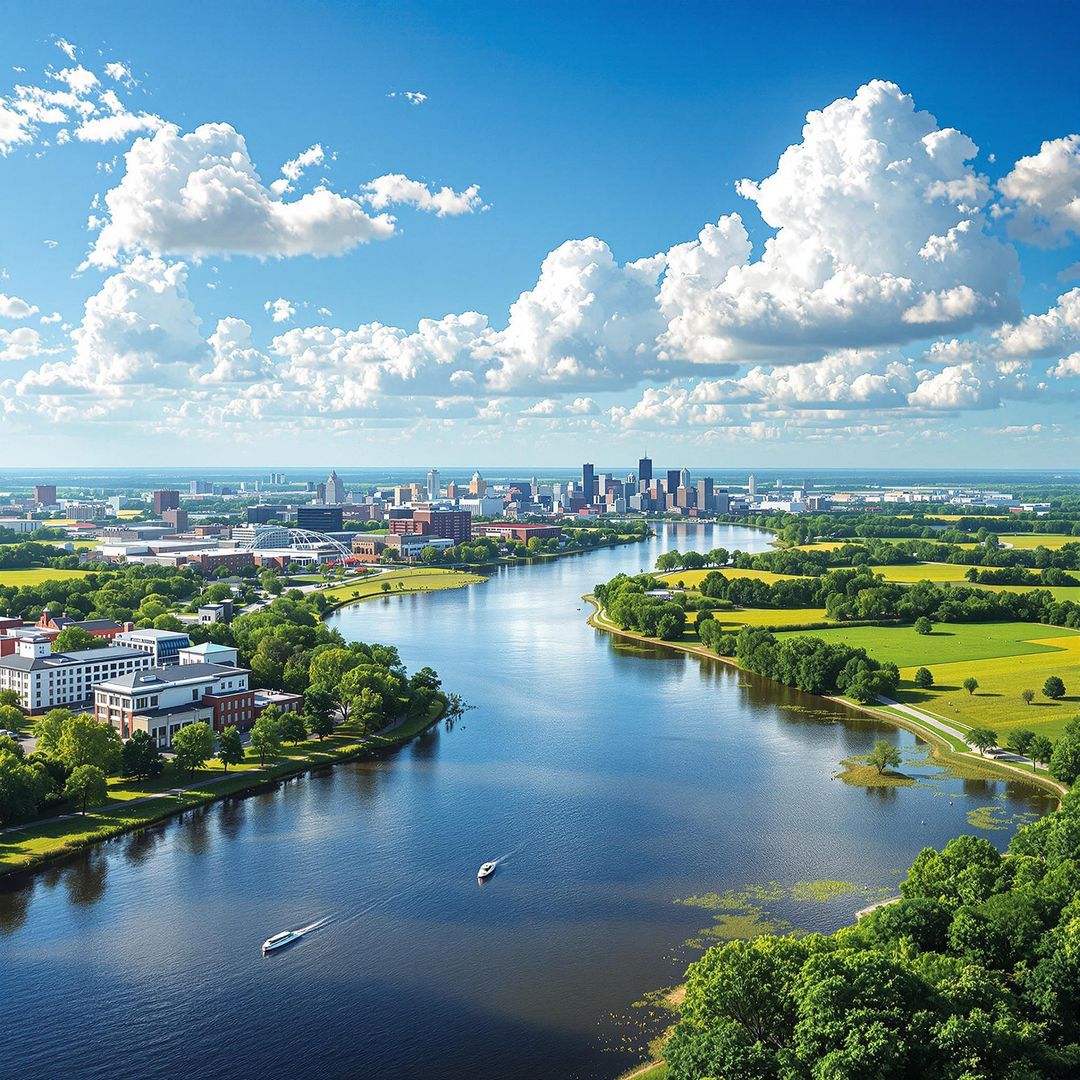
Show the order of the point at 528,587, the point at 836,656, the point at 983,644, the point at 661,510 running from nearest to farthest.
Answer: the point at 836,656, the point at 983,644, the point at 528,587, the point at 661,510

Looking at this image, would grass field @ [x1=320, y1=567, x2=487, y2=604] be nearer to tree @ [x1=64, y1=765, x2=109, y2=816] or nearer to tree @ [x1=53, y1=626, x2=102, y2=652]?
tree @ [x1=53, y1=626, x2=102, y2=652]

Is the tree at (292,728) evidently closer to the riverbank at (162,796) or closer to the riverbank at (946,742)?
the riverbank at (162,796)

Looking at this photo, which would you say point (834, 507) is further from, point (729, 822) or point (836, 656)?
point (729, 822)

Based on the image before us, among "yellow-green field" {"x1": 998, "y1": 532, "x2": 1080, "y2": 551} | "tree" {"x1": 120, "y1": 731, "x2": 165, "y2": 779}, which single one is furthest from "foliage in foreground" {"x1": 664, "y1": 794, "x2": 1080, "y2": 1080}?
"yellow-green field" {"x1": 998, "y1": 532, "x2": 1080, "y2": 551}

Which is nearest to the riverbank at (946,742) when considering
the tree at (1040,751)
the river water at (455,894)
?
the tree at (1040,751)

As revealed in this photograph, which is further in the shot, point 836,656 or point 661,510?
point 661,510

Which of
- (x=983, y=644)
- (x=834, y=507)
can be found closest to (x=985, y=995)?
(x=983, y=644)
